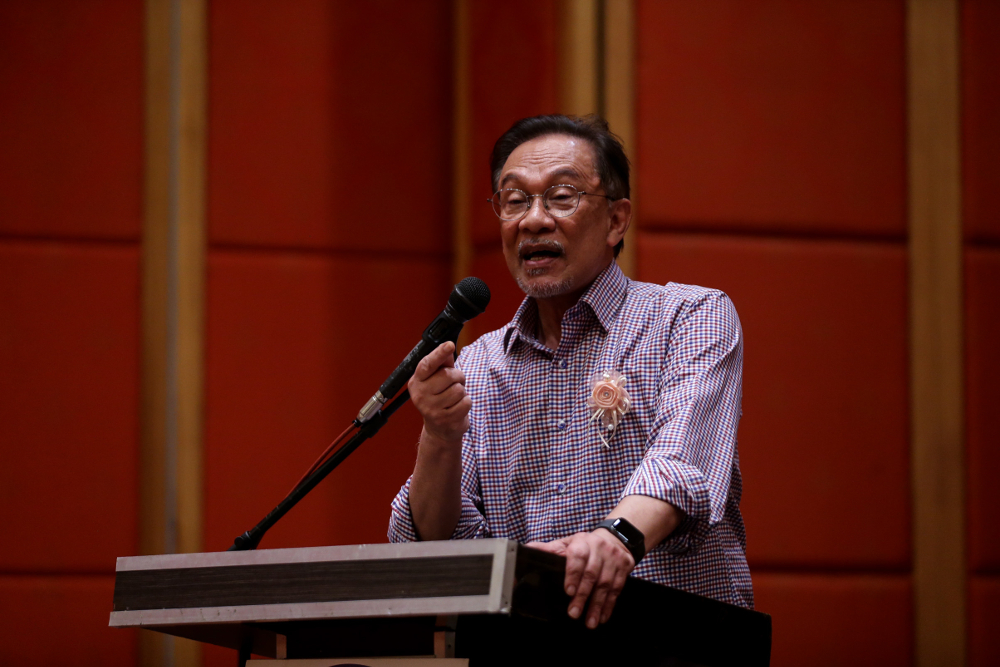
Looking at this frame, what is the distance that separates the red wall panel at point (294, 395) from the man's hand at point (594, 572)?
165cm

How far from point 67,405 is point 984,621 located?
234cm

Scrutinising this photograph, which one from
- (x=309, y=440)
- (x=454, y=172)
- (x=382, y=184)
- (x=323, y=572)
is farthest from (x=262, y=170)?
(x=323, y=572)

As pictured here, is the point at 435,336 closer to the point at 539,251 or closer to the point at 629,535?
the point at 629,535

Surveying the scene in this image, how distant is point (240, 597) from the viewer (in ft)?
3.29

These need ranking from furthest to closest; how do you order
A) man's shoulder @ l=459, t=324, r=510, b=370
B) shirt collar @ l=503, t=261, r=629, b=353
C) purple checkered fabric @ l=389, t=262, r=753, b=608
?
man's shoulder @ l=459, t=324, r=510, b=370
shirt collar @ l=503, t=261, r=629, b=353
purple checkered fabric @ l=389, t=262, r=753, b=608

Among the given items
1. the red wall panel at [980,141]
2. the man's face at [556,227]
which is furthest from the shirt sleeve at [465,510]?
the red wall panel at [980,141]

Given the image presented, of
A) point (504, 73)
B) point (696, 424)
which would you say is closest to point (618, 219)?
point (696, 424)

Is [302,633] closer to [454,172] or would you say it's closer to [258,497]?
[258,497]

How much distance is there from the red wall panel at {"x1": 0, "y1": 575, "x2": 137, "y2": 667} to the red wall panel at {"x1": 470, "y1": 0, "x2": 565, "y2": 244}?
1364 millimetres

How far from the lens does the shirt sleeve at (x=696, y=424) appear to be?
1.19 m

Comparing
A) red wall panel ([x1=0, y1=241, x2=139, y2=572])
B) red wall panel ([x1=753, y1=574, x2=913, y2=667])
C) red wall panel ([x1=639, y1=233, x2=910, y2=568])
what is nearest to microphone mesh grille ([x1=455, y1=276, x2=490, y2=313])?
red wall panel ([x1=639, y1=233, x2=910, y2=568])

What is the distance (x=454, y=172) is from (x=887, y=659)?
1687 mm

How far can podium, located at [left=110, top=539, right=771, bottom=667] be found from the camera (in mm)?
888

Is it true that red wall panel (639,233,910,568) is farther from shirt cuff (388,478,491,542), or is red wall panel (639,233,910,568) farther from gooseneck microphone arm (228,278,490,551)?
gooseneck microphone arm (228,278,490,551)
